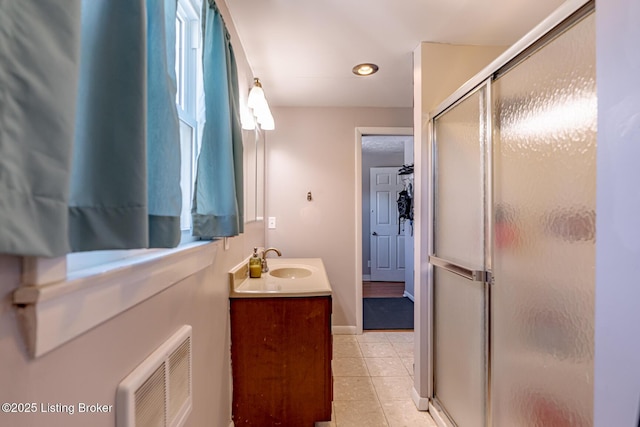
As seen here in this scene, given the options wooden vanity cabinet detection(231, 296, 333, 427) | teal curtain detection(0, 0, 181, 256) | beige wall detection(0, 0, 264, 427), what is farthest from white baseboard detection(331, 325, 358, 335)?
teal curtain detection(0, 0, 181, 256)

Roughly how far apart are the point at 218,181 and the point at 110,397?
778mm

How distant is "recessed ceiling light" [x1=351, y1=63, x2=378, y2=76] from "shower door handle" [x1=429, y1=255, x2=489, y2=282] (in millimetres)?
1492

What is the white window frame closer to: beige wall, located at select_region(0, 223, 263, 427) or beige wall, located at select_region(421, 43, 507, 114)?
beige wall, located at select_region(0, 223, 263, 427)

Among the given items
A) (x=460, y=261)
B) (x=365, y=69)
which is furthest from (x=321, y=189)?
(x=460, y=261)

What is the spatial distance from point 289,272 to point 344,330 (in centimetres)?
111

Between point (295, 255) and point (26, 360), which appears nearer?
point (26, 360)

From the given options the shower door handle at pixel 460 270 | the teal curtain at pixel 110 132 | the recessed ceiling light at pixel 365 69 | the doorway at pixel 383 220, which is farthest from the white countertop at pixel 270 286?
the doorway at pixel 383 220

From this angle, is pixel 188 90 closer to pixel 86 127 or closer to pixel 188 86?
pixel 188 86

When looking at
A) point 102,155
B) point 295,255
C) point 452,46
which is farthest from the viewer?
point 295,255

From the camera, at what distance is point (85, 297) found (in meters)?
0.52

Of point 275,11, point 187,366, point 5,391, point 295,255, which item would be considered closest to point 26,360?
point 5,391

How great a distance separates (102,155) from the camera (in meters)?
0.52

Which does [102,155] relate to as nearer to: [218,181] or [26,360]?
[26,360]

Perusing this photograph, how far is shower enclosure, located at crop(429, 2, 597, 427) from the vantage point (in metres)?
0.88
